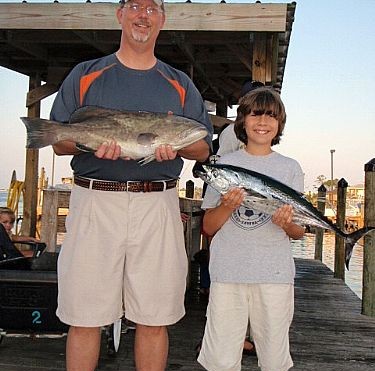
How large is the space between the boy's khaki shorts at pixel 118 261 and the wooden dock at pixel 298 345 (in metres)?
1.17

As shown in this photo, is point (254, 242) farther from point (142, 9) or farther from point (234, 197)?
point (142, 9)

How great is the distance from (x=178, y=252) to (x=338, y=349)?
230cm

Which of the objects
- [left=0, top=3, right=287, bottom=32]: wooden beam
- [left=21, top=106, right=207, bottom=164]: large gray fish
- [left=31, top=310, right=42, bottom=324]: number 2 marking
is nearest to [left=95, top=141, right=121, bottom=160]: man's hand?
[left=21, top=106, right=207, bottom=164]: large gray fish

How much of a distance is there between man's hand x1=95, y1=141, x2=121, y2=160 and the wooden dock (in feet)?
5.85

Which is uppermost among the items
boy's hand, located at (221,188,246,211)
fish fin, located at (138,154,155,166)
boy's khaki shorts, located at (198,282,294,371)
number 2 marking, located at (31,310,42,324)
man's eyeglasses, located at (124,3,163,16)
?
man's eyeglasses, located at (124,3,163,16)

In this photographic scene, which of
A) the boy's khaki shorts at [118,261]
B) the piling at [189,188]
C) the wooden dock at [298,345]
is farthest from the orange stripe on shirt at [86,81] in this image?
the piling at [189,188]

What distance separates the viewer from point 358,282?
511 inches

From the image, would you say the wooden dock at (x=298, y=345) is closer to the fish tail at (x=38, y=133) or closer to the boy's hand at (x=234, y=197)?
the boy's hand at (x=234, y=197)

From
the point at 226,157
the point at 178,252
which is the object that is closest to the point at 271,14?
the point at 226,157

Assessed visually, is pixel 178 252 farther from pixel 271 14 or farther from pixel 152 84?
pixel 271 14

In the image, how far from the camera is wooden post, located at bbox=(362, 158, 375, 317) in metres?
5.84

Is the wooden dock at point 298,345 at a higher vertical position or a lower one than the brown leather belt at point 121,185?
lower

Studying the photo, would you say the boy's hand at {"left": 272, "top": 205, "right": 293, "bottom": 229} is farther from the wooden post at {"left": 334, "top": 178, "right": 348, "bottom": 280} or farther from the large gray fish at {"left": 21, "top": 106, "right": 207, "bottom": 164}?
the wooden post at {"left": 334, "top": 178, "right": 348, "bottom": 280}

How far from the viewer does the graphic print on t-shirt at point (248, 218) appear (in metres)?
2.87
